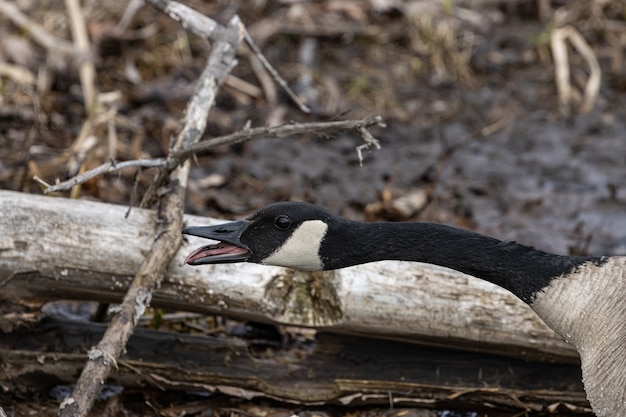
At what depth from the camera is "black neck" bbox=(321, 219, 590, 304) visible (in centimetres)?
358

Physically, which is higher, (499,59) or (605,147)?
(499,59)

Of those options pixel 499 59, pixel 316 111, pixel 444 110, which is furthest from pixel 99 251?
pixel 499 59

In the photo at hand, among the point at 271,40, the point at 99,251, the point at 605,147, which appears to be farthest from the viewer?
the point at 271,40

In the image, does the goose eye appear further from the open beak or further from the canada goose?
the open beak

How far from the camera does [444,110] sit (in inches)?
294

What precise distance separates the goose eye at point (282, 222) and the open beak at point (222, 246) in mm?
127

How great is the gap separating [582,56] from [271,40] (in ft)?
9.09

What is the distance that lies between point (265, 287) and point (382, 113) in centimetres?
358

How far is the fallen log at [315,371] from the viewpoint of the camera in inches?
163

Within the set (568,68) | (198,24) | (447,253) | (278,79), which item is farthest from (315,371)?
(568,68)

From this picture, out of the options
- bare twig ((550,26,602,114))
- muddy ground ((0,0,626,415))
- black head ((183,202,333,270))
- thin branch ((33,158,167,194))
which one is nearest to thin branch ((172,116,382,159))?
thin branch ((33,158,167,194))

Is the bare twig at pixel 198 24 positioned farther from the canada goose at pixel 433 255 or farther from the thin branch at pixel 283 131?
the canada goose at pixel 433 255

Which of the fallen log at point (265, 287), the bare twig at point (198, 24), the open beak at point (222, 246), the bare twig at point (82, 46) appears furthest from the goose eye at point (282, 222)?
the bare twig at point (82, 46)

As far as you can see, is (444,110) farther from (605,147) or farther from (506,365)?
(506,365)
